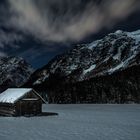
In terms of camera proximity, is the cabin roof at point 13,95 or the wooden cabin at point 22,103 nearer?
the cabin roof at point 13,95

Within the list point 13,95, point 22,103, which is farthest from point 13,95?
point 22,103

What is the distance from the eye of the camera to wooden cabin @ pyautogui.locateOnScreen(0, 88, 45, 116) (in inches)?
2066

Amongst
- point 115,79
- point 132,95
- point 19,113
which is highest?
point 115,79

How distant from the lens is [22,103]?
174 ft

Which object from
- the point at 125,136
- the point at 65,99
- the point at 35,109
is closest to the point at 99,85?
the point at 65,99

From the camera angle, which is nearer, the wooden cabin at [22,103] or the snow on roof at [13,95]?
the snow on roof at [13,95]

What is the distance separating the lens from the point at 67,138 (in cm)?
2402

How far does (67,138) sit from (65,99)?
516ft

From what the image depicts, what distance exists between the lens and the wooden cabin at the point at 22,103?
52.5 m

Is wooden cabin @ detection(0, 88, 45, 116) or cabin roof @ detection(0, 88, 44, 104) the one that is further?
wooden cabin @ detection(0, 88, 45, 116)

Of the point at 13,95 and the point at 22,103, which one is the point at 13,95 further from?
the point at 22,103

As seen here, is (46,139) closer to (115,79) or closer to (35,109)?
(35,109)

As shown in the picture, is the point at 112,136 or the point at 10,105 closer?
the point at 112,136

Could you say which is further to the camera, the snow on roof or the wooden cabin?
the wooden cabin
